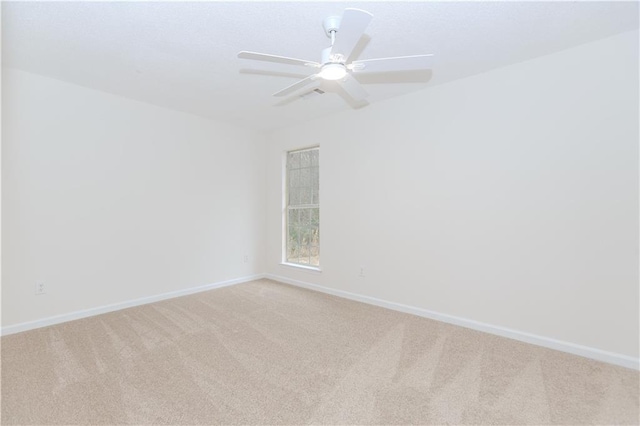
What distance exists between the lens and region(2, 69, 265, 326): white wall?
116 inches

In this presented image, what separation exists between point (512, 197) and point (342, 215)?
1986 mm

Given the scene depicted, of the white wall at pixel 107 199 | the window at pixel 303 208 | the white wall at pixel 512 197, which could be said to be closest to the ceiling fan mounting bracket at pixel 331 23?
the white wall at pixel 512 197

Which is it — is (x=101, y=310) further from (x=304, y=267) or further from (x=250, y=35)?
(x=250, y=35)

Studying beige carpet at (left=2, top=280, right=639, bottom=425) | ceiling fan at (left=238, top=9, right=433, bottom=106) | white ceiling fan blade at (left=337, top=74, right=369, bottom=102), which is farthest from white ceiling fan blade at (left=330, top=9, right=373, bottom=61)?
beige carpet at (left=2, top=280, right=639, bottom=425)

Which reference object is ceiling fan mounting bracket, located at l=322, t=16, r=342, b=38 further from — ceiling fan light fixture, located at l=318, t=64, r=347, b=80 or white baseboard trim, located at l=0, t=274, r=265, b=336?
white baseboard trim, located at l=0, t=274, r=265, b=336

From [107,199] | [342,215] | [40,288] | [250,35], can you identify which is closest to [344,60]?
[250,35]

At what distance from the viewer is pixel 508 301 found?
283cm

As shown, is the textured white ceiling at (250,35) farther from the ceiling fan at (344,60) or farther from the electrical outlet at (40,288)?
the electrical outlet at (40,288)

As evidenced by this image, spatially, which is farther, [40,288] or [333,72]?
[40,288]

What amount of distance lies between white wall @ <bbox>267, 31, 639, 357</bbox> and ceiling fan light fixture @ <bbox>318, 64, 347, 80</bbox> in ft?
5.27

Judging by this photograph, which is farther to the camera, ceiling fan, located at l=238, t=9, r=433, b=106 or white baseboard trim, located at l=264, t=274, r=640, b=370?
white baseboard trim, located at l=264, t=274, r=640, b=370

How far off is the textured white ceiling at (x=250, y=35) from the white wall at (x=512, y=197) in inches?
12.6

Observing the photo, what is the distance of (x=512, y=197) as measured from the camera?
2814 millimetres

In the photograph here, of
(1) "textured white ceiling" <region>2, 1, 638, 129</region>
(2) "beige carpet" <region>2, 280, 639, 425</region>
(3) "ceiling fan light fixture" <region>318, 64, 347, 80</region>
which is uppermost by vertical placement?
(1) "textured white ceiling" <region>2, 1, 638, 129</region>
